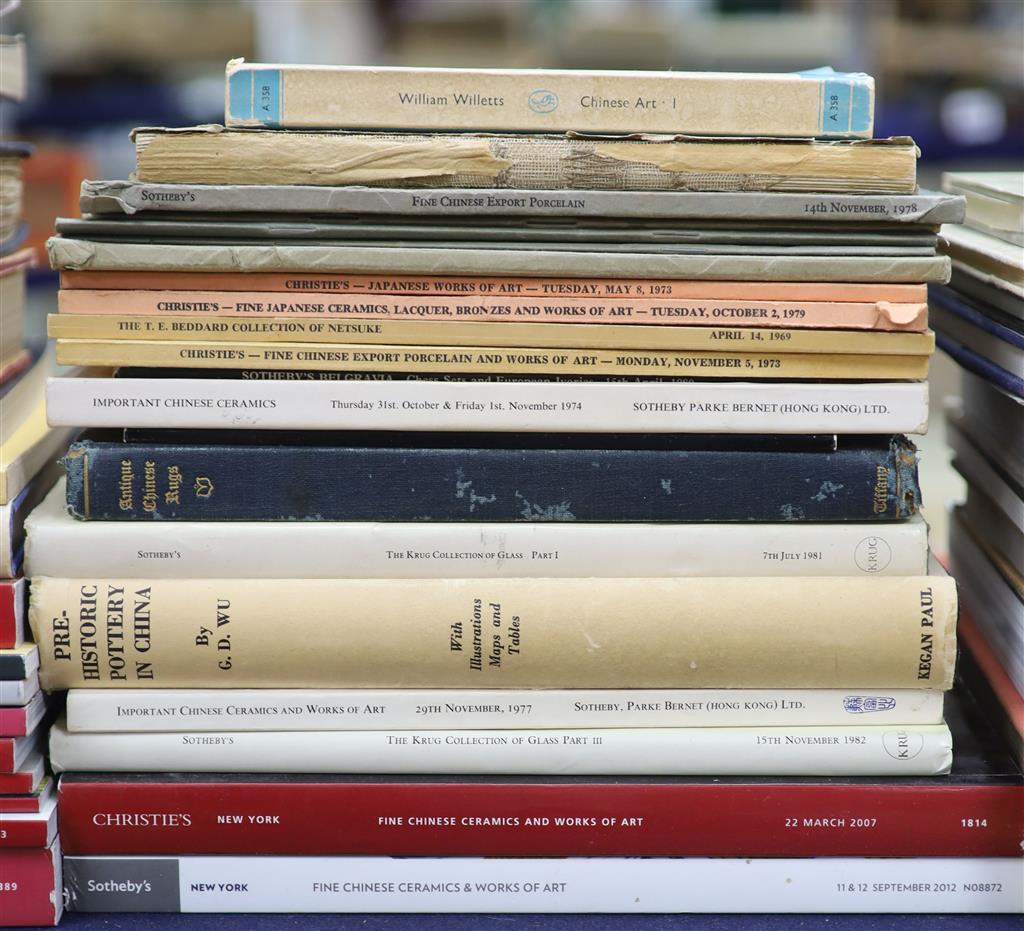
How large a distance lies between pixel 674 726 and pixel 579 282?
244mm

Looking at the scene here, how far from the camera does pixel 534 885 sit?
621 millimetres

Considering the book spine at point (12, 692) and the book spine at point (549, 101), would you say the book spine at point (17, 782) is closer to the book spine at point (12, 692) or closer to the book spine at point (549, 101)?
the book spine at point (12, 692)

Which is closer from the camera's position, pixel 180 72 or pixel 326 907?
pixel 326 907

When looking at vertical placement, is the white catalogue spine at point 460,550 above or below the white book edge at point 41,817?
above

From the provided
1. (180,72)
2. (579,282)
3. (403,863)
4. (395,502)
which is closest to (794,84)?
(579,282)

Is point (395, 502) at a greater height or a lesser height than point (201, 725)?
greater

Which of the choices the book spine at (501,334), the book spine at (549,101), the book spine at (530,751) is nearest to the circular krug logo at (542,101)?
the book spine at (549,101)

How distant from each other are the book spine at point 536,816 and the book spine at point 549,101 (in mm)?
347

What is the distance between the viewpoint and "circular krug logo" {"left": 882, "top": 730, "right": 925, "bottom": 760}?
0.62 meters

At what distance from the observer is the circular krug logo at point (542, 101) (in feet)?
1.99

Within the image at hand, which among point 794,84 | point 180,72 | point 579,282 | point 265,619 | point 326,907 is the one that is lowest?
point 326,907

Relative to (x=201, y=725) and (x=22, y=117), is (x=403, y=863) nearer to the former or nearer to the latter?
(x=201, y=725)

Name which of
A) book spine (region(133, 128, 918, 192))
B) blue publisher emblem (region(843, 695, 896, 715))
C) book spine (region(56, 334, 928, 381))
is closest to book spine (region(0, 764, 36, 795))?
book spine (region(56, 334, 928, 381))

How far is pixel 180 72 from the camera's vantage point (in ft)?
7.74
